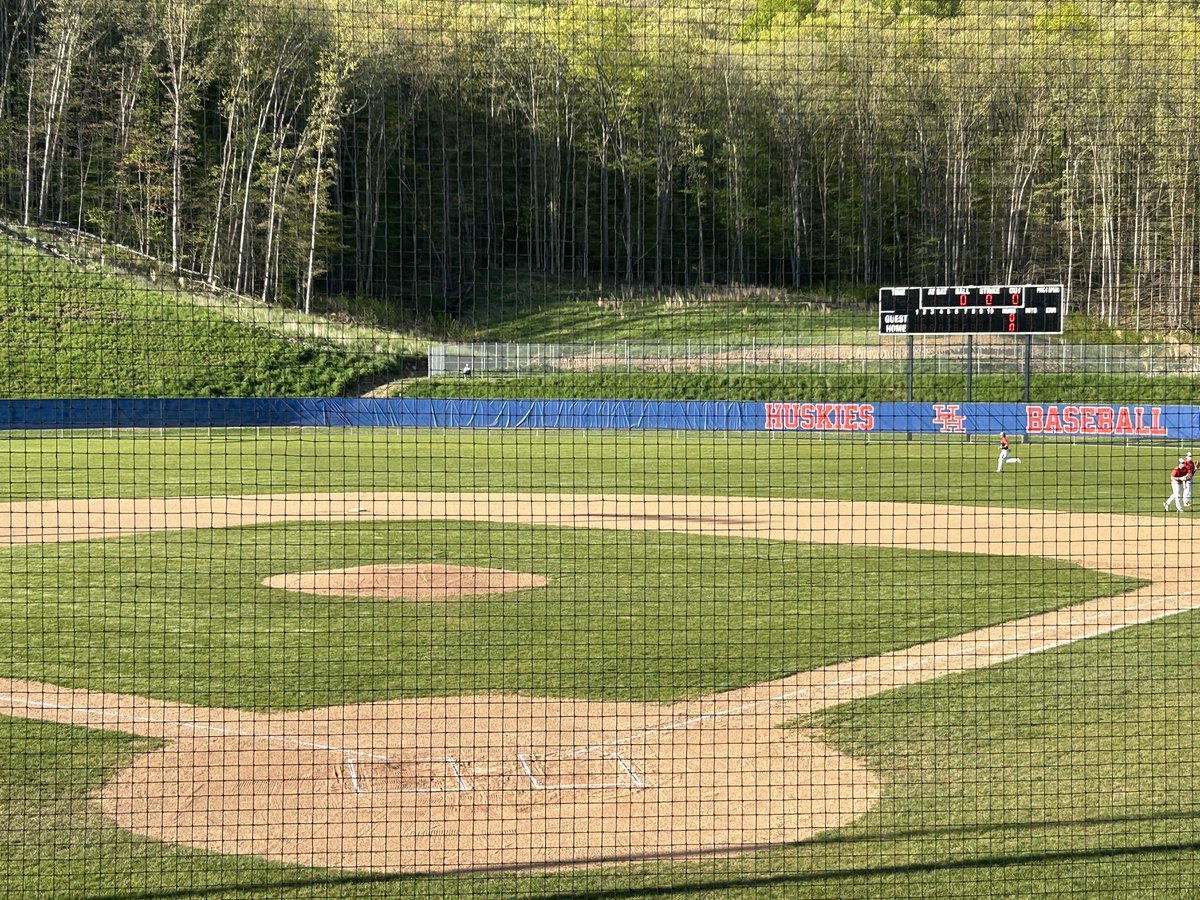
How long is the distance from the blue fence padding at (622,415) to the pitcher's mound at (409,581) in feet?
82.3

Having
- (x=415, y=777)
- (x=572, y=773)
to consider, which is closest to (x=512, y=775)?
(x=572, y=773)

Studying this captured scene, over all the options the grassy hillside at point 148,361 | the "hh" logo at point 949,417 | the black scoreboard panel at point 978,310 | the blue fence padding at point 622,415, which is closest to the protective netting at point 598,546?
the black scoreboard panel at point 978,310

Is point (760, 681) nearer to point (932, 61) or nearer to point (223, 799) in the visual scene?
point (223, 799)

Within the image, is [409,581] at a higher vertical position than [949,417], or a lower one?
higher

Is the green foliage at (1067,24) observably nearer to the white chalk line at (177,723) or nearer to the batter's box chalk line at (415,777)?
the batter's box chalk line at (415,777)

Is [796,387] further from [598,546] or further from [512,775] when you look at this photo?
[512,775]

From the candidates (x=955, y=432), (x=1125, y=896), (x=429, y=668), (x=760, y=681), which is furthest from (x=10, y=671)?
(x=955, y=432)

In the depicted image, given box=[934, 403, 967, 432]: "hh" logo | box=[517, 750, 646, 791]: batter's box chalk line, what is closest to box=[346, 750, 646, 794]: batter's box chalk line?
box=[517, 750, 646, 791]: batter's box chalk line

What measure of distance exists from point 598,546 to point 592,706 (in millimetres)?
8869

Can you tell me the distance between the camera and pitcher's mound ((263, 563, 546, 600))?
14938 millimetres

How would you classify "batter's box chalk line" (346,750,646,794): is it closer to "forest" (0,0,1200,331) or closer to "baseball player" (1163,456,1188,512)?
"forest" (0,0,1200,331)

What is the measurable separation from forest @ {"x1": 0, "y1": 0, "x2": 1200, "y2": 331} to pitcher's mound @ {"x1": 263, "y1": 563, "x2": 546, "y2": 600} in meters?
3.09

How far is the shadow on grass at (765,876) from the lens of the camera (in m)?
6.46

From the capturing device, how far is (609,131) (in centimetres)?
1370
